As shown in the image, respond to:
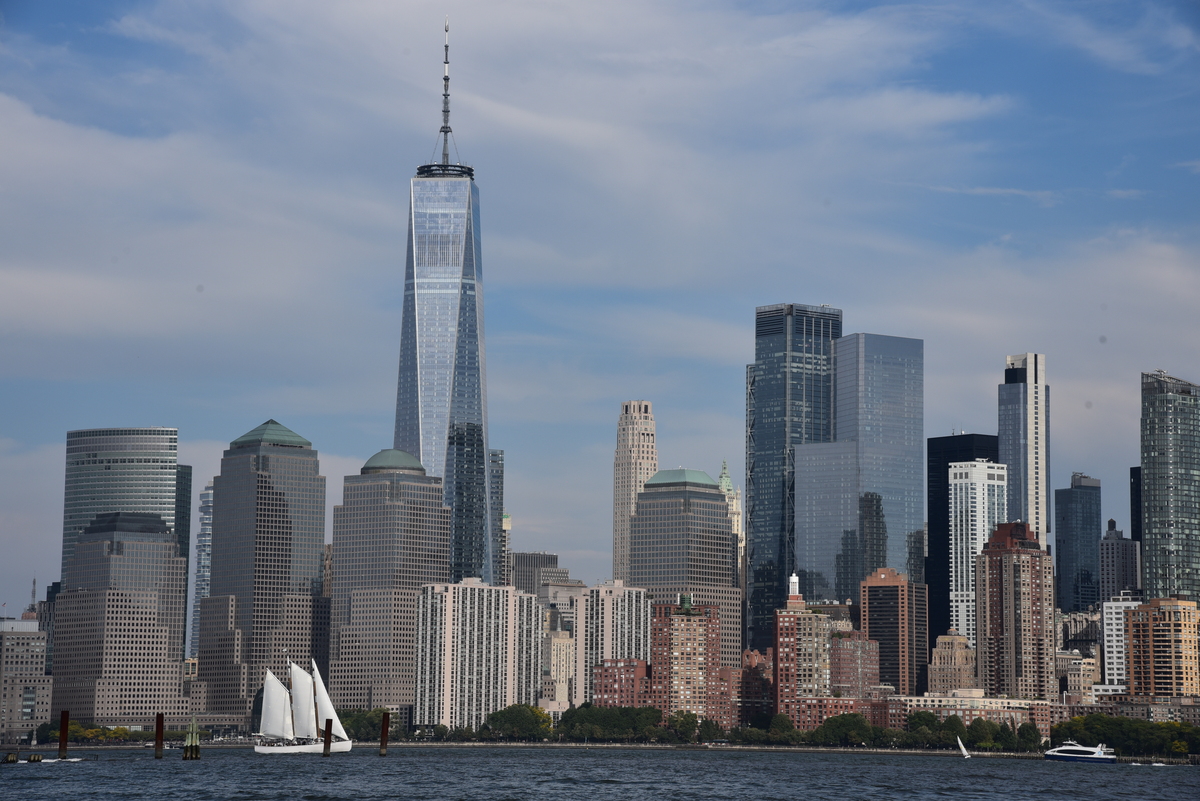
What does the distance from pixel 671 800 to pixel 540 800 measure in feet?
41.2

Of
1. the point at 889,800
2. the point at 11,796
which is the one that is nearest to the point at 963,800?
the point at 889,800

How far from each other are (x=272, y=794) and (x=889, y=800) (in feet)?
197

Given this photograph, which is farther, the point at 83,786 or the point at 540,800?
the point at 83,786

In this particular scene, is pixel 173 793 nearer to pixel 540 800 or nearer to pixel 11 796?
pixel 11 796

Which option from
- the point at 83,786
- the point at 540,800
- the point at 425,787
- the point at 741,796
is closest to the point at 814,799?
the point at 741,796

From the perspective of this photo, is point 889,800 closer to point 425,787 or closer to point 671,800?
point 671,800

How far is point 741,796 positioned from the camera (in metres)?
192

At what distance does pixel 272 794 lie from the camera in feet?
595

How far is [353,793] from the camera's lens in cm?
18562

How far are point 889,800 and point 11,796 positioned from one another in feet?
276

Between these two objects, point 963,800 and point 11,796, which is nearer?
point 11,796

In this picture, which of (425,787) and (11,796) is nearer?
(11,796)

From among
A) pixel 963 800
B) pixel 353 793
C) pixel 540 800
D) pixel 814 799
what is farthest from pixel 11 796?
pixel 963 800

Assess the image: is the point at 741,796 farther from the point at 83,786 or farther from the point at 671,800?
the point at 83,786
